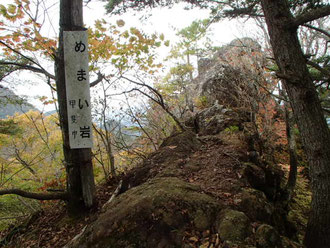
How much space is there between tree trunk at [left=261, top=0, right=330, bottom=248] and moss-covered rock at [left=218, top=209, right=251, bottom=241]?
154cm

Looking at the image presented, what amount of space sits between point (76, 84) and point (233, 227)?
254 centimetres

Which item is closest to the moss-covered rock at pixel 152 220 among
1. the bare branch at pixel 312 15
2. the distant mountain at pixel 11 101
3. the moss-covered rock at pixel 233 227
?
the moss-covered rock at pixel 233 227

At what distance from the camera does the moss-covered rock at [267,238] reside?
164 cm

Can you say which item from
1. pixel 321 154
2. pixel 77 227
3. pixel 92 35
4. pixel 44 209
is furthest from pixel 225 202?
pixel 92 35

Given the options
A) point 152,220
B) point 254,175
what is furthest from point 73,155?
point 254,175

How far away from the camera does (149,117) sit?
7.48 metres

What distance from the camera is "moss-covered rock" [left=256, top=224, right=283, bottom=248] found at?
1638 millimetres

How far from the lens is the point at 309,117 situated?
262 centimetres

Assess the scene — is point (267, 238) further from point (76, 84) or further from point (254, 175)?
point (76, 84)

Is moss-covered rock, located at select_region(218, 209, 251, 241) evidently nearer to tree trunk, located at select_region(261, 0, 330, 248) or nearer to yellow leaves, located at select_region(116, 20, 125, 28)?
tree trunk, located at select_region(261, 0, 330, 248)

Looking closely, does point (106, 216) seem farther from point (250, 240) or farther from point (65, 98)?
point (65, 98)

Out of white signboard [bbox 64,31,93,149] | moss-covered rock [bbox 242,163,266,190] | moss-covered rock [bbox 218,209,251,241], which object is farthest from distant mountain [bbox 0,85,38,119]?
moss-covered rock [bbox 242,163,266,190]

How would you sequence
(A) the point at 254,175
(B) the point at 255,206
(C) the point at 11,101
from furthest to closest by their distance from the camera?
(C) the point at 11,101 < (A) the point at 254,175 < (B) the point at 255,206

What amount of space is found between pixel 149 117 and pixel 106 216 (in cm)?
551
